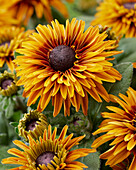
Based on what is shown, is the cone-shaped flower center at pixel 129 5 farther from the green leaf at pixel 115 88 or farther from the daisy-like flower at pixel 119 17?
the green leaf at pixel 115 88

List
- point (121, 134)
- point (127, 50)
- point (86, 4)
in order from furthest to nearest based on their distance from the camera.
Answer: point (86, 4)
point (127, 50)
point (121, 134)

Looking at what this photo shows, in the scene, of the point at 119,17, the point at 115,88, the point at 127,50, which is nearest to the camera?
the point at 115,88

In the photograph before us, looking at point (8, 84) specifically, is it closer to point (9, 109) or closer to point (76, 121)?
point (9, 109)

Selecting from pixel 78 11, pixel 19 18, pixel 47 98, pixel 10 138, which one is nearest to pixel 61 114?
pixel 47 98

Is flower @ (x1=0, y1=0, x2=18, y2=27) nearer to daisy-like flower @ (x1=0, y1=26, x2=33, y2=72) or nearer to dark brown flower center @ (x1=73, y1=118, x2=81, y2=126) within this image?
daisy-like flower @ (x1=0, y1=26, x2=33, y2=72)

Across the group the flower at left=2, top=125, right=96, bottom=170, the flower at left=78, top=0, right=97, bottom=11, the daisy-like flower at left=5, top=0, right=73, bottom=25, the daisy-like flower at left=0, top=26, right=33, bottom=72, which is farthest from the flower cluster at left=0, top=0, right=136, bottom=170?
the flower at left=78, top=0, right=97, bottom=11

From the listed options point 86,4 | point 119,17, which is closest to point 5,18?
point 119,17

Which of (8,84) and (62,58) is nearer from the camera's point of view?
(62,58)
